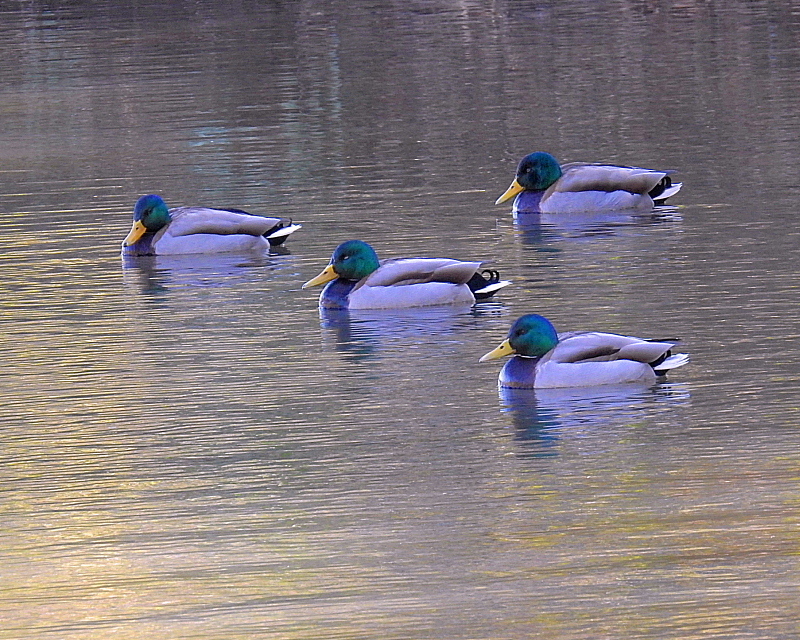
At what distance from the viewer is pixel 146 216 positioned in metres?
Result: 15.6

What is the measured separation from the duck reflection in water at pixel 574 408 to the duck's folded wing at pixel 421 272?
2.31m

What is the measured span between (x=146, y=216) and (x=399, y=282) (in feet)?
11.5

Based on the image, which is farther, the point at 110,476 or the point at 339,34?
the point at 339,34

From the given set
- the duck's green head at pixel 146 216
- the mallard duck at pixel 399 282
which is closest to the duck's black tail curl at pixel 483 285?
the mallard duck at pixel 399 282

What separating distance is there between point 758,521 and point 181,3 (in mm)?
38811

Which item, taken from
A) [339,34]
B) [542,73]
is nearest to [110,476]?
[542,73]

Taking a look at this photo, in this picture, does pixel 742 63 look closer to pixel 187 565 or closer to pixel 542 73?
pixel 542 73

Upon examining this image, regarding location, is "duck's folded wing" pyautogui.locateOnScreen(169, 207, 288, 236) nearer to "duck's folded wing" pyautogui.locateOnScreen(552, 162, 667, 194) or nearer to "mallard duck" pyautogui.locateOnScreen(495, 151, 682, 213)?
"mallard duck" pyautogui.locateOnScreen(495, 151, 682, 213)

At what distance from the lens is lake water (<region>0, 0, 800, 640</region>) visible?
735 centimetres

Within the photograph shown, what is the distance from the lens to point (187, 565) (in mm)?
7758

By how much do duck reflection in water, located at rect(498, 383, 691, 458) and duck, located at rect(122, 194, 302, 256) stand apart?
210 inches

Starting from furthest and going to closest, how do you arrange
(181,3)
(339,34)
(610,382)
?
(181,3)
(339,34)
(610,382)

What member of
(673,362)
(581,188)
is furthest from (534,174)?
(673,362)

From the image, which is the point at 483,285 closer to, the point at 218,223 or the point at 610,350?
the point at 610,350
